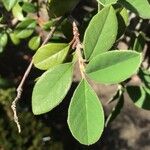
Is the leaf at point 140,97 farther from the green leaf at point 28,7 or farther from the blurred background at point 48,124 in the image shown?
the blurred background at point 48,124

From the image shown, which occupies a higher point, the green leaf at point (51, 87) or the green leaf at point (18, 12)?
the green leaf at point (51, 87)

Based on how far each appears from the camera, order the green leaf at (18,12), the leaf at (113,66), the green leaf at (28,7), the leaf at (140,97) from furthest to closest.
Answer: the green leaf at (18,12) → the green leaf at (28,7) → the leaf at (140,97) → the leaf at (113,66)

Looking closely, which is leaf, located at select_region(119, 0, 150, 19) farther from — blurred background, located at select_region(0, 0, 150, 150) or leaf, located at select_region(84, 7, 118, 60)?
blurred background, located at select_region(0, 0, 150, 150)

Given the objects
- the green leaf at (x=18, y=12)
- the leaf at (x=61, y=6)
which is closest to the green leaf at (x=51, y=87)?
the leaf at (x=61, y=6)

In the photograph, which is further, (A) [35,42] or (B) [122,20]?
(A) [35,42]

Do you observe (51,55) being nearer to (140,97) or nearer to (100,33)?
(100,33)

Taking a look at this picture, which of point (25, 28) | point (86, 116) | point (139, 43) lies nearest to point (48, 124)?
point (25, 28)

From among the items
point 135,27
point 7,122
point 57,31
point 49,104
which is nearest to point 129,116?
point 7,122
